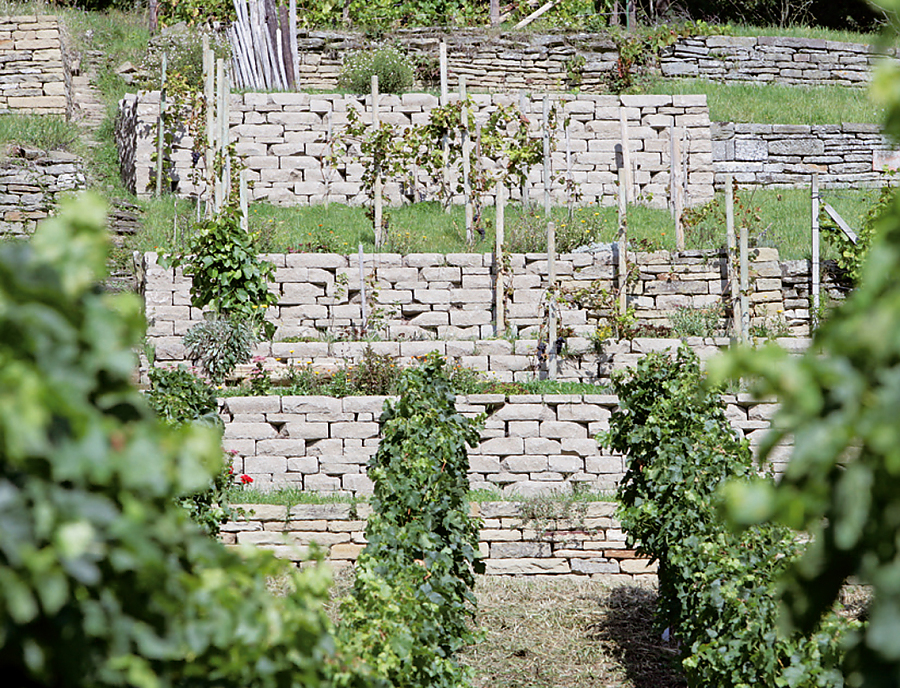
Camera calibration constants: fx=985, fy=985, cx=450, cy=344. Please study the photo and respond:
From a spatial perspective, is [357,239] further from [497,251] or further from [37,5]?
[37,5]

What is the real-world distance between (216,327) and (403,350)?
169 cm

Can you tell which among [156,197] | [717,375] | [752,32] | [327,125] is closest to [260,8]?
[327,125]

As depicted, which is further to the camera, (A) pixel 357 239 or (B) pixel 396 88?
(B) pixel 396 88

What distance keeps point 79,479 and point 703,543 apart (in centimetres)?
379

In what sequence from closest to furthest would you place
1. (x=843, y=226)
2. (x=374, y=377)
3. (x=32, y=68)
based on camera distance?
1. (x=374, y=377)
2. (x=843, y=226)
3. (x=32, y=68)

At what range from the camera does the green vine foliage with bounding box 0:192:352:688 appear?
1060 millimetres

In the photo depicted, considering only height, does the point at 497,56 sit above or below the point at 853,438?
above

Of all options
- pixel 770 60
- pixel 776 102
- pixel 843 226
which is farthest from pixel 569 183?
pixel 770 60

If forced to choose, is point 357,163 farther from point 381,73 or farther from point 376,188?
point 381,73

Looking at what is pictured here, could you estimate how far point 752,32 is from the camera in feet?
51.7

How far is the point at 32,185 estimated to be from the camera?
11.1 m

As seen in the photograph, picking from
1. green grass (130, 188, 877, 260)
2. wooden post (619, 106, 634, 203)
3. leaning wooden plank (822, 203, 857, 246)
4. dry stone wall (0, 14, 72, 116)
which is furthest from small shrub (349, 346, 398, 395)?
dry stone wall (0, 14, 72, 116)

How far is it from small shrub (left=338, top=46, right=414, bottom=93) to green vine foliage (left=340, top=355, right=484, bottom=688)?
25.8 feet

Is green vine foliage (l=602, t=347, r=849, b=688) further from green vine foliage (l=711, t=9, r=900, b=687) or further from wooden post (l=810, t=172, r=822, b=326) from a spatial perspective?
wooden post (l=810, t=172, r=822, b=326)
